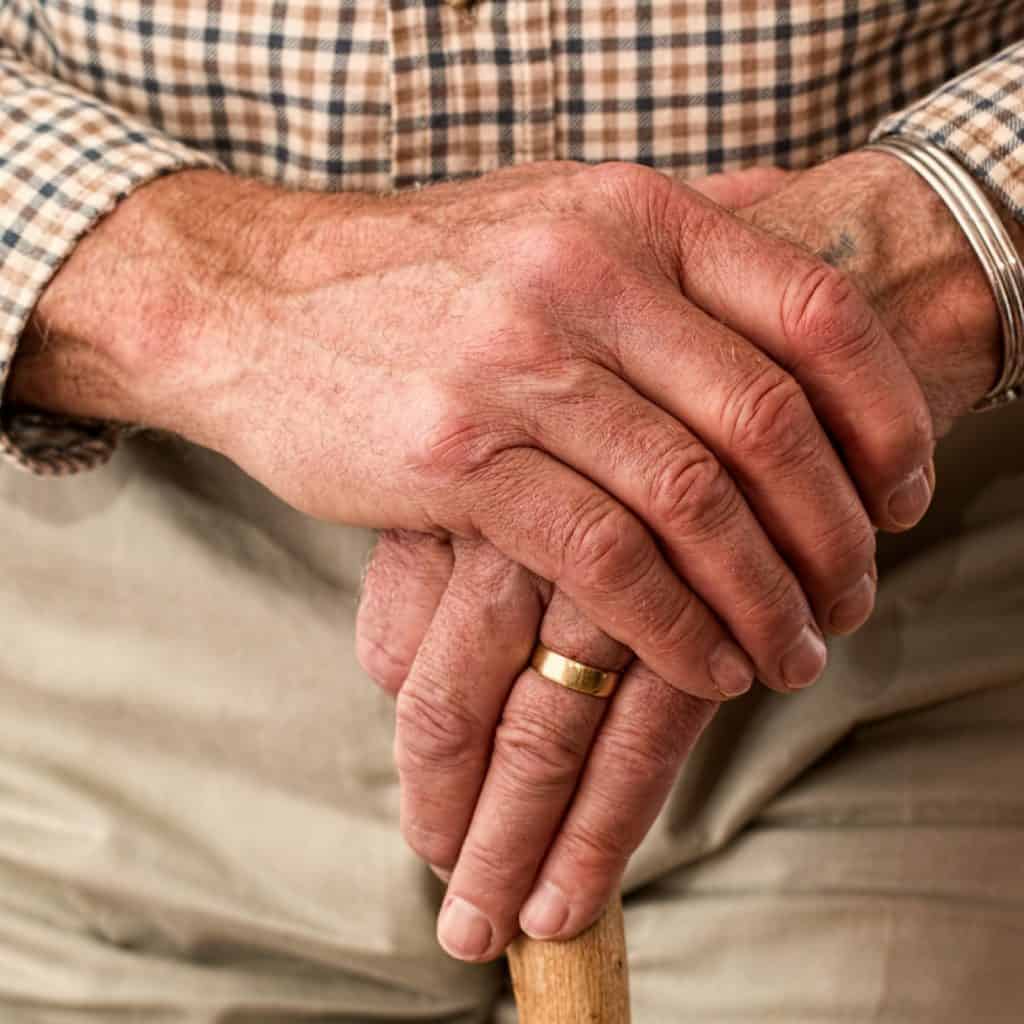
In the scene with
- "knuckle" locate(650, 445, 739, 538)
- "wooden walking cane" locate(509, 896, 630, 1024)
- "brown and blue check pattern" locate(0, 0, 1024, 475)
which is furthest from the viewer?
"brown and blue check pattern" locate(0, 0, 1024, 475)

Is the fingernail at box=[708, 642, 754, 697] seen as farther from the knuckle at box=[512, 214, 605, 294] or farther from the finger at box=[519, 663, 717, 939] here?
the knuckle at box=[512, 214, 605, 294]

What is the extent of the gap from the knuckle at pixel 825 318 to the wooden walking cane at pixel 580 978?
38 centimetres

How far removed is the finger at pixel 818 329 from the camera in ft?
2.59

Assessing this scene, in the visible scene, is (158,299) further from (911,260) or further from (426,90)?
(911,260)

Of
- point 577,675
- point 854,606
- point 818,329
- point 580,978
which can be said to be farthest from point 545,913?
point 818,329

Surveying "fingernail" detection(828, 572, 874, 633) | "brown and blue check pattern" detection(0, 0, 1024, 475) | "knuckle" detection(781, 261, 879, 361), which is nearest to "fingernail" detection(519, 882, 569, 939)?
"fingernail" detection(828, 572, 874, 633)

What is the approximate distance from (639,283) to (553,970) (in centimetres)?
43

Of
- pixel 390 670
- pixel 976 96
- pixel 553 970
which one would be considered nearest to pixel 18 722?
pixel 390 670

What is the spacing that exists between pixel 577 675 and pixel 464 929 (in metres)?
0.19

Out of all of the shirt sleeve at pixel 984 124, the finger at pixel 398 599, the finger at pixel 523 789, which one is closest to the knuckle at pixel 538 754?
the finger at pixel 523 789

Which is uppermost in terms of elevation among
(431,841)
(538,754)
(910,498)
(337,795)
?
(910,498)

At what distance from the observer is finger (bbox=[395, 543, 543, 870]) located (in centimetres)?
84

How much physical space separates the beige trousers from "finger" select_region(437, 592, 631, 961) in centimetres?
18

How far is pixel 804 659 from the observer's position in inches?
32.7
